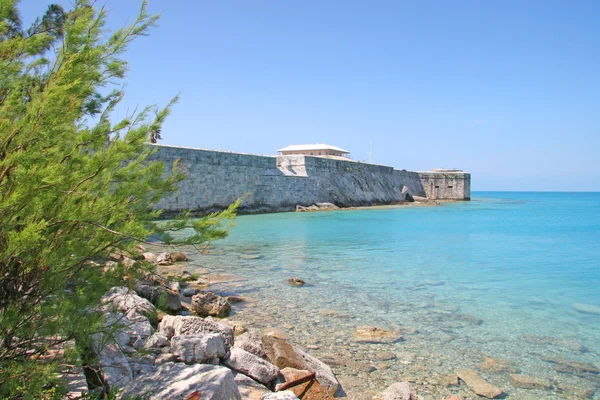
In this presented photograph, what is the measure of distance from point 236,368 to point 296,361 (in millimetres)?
548

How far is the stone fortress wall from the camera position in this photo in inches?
719

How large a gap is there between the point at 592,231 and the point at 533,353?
17.2 m

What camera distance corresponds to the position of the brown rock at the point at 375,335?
426 centimetres

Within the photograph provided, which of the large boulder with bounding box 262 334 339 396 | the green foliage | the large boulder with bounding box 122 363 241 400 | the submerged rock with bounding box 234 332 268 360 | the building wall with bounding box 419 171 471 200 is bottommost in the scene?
the large boulder with bounding box 262 334 339 396

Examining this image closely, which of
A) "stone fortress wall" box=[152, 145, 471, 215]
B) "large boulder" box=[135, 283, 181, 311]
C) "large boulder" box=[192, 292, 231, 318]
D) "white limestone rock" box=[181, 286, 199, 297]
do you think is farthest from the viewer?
"stone fortress wall" box=[152, 145, 471, 215]

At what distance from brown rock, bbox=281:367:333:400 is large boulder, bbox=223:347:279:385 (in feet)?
0.43

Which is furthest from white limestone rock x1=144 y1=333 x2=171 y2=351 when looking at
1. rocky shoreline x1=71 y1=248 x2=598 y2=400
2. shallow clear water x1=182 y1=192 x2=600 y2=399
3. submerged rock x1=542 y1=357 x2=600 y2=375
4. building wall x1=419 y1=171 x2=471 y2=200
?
building wall x1=419 y1=171 x2=471 y2=200

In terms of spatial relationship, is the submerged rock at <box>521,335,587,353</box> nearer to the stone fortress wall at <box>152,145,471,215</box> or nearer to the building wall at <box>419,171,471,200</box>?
the stone fortress wall at <box>152,145,471,215</box>

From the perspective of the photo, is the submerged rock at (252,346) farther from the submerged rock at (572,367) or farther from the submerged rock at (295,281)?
the submerged rock at (295,281)

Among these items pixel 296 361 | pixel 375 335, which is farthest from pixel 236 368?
pixel 375 335

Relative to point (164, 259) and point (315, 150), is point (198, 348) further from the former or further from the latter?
point (315, 150)

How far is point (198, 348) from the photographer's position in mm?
2857

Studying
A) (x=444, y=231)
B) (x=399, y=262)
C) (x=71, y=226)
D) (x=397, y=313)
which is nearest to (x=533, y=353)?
(x=397, y=313)

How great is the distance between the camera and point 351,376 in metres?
3.48
